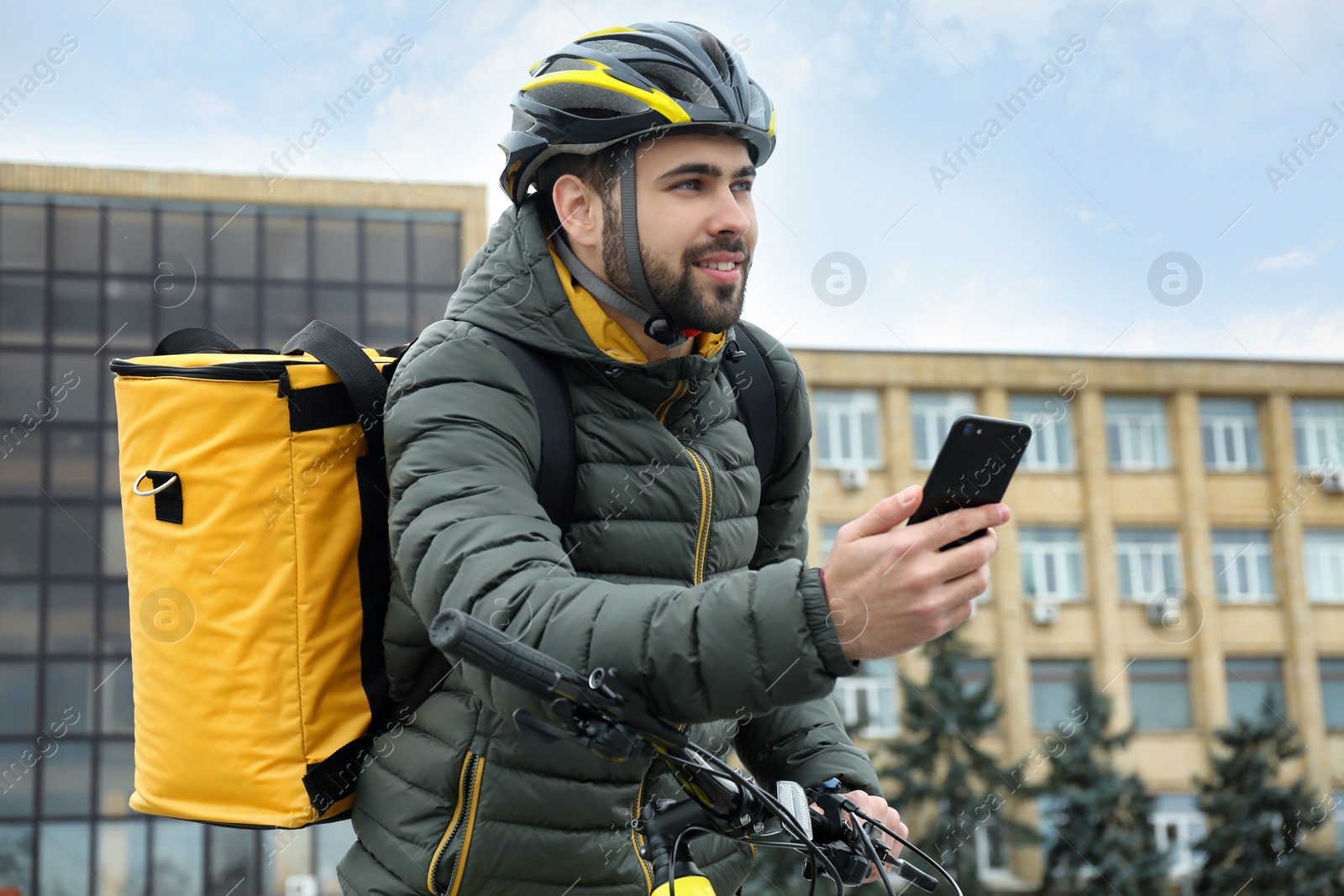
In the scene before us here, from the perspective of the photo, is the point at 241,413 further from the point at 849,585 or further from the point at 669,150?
the point at 849,585

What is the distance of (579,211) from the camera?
2482mm

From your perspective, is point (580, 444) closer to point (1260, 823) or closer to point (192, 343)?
point (192, 343)

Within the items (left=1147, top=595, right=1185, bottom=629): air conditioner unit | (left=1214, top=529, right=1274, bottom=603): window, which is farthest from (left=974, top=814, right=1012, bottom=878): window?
(left=1214, top=529, right=1274, bottom=603): window

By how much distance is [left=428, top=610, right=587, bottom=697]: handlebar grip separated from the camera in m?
1.53

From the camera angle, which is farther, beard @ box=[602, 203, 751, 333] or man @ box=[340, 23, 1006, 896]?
beard @ box=[602, 203, 751, 333]

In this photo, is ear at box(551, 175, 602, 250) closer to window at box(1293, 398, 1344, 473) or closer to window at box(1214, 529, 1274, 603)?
window at box(1214, 529, 1274, 603)

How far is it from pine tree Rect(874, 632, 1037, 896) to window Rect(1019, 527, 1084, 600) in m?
6.68

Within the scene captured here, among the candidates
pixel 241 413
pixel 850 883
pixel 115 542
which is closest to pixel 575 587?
pixel 850 883

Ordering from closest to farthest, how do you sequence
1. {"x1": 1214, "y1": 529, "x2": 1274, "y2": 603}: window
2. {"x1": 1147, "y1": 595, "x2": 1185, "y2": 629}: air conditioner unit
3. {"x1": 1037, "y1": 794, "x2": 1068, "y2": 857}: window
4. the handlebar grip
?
the handlebar grip
{"x1": 1037, "y1": 794, "x2": 1068, "y2": 857}: window
{"x1": 1147, "y1": 595, "x2": 1185, "y2": 629}: air conditioner unit
{"x1": 1214, "y1": 529, "x2": 1274, "y2": 603}: window

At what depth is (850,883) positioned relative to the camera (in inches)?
79.4

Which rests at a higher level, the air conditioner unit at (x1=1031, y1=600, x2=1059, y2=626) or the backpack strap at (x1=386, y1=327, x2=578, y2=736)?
the backpack strap at (x1=386, y1=327, x2=578, y2=736)

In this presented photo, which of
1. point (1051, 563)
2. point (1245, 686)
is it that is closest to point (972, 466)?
point (1051, 563)

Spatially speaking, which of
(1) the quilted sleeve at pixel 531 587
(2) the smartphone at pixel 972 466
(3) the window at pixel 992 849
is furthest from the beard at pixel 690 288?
(3) the window at pixel 992 849

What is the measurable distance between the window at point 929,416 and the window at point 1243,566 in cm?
857
